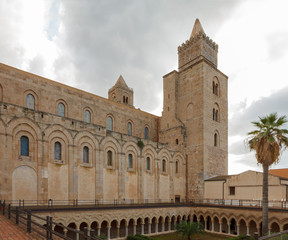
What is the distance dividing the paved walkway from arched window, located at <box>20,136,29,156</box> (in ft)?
37.2

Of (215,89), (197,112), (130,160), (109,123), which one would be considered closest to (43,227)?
(130,160)

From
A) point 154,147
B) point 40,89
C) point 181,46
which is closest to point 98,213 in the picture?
point 154,147

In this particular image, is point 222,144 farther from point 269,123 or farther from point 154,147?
point 269,123

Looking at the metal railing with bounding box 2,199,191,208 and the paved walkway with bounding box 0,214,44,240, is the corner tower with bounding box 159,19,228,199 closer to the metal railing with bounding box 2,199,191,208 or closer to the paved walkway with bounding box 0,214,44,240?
the metal railing with bounding box 2,199,191,208

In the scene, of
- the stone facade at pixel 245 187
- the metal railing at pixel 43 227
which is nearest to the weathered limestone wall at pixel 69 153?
the stone facade at pixel 245 187

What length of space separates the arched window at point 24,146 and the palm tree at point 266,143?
21084mm

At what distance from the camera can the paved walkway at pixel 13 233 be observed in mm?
9547

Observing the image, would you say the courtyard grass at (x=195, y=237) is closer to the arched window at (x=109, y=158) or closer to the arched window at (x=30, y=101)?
Result: the arched window at (x=109, y=158)

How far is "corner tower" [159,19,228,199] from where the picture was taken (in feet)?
119

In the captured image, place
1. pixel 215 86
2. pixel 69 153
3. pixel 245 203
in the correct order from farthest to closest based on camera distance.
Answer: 1. pixel 215 86
2. pixel 245 203
3. pixel 69 153

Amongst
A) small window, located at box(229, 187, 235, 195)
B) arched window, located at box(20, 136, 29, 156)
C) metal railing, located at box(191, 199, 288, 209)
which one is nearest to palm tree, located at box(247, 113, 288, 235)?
metal railing, located at box(191, 199, 288, 209)

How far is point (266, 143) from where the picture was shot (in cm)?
2028

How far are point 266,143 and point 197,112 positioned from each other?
17.5m

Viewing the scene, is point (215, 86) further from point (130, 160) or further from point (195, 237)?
point (195, 237)
